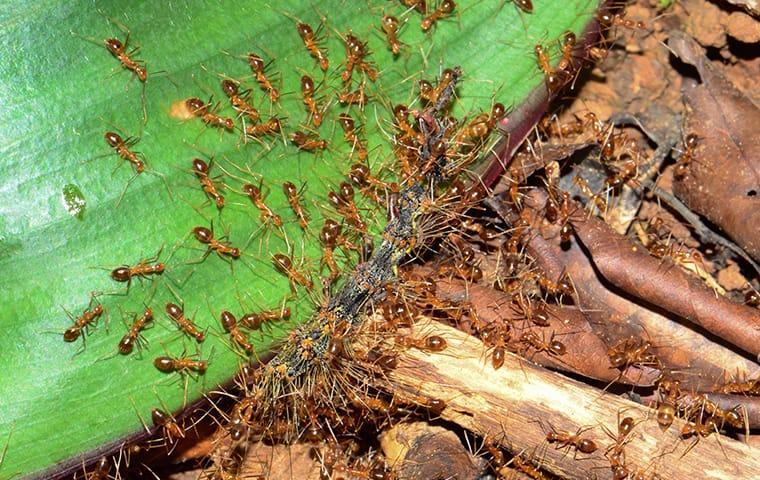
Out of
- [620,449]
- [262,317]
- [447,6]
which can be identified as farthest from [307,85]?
[620,449]

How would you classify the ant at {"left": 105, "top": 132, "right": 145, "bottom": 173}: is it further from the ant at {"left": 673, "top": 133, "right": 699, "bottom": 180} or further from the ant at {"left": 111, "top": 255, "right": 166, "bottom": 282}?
the ant at {"left": 673, "top": 133, "right": 699, "bottom": 180}

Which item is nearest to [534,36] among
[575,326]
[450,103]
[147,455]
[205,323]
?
[450,103]

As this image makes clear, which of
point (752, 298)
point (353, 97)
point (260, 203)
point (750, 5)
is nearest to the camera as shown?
point (260, 203)

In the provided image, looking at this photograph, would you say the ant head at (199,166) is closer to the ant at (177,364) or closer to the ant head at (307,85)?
the ant head at (307,85)

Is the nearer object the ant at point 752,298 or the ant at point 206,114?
the ant at point 206,114

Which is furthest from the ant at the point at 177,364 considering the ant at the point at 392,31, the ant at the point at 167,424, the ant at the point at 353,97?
the ant at the point at 392,31

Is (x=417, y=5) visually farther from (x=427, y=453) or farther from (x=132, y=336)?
(x=427, y=453)
